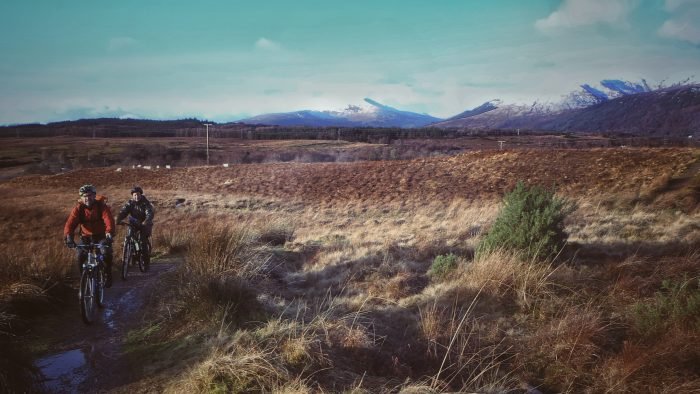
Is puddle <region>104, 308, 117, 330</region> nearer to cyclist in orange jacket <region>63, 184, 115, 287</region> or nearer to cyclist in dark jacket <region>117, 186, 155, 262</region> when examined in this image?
cyclist in orange jacket <region>63, 184, 115, 287</region>

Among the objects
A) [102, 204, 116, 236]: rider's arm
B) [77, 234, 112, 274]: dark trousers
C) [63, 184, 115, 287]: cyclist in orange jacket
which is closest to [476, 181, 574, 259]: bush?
[102, 204, 116, 236]: rider's arm

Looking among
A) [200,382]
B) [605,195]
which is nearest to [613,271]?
[200,382]

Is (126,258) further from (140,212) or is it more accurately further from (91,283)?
(91,283)

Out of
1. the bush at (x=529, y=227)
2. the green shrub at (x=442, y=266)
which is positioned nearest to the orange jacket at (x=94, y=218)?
the green shrub at (x=442, y=266)

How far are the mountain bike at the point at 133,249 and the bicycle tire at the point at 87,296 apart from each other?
2.46 meters

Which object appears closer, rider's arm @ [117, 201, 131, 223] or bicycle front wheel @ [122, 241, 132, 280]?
rider's arm @ [117, 201, 131, 223]

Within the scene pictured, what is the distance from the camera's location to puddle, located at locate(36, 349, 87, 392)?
4207 millimetres

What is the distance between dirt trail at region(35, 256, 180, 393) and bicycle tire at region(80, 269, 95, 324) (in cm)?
14

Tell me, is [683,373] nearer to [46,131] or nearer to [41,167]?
[41,167]

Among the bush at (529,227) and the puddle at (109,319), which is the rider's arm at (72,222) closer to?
the puddle at (109,319)

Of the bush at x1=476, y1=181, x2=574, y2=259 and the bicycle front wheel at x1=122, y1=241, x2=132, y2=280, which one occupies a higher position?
the bush at x1=476, y1=181, x2=574, y2=259

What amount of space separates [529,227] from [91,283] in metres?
7.33

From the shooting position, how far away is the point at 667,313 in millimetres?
4961

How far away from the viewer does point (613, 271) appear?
6.87m
